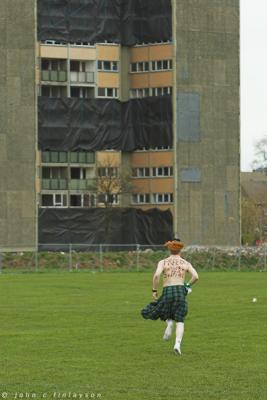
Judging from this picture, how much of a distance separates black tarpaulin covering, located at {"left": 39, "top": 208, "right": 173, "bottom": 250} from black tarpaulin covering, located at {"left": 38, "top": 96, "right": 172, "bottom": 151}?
19.3ft

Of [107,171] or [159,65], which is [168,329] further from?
[159,65]

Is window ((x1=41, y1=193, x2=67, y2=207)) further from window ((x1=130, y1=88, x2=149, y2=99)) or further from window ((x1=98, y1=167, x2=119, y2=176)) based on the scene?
window ((x1=130, y1=88, x2=149, y2=99))

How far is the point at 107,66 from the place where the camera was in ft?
390

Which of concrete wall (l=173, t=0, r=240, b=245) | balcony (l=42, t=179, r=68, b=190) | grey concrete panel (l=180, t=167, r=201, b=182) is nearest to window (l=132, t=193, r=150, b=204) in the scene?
concrete wall (l=173, t=0, r=240, b=245)

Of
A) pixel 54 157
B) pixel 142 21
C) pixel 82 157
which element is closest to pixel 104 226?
pixel 82 157

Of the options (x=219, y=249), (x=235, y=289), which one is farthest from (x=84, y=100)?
(x=235, y=289)

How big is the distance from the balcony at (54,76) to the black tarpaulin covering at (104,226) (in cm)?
1159

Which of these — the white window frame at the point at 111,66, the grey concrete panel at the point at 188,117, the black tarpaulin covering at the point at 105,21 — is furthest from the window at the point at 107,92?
the grey concrete panel at the point at 188,117

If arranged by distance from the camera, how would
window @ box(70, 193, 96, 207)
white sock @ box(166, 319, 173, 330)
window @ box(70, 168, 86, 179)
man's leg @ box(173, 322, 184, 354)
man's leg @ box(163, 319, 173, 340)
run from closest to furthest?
man's leg @ box(173, 322, 184, 354) < white sock @ box(166, 319, 173, 330) < man's leg @ box(163, 319, 173, 340) < window @ box(70, 193, 96, 207) < window @ box(70, 168, 86, 179)

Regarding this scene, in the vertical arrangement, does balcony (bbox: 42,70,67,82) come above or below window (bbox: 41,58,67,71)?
below

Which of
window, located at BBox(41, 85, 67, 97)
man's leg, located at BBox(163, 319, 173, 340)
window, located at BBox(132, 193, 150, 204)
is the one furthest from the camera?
window, located at BBox(132, 193, 150, 204)

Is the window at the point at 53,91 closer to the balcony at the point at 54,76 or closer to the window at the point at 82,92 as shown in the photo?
the window at the point at 82,92

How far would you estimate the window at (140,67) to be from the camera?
119812mm

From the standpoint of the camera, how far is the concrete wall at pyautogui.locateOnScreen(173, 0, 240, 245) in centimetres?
11644
